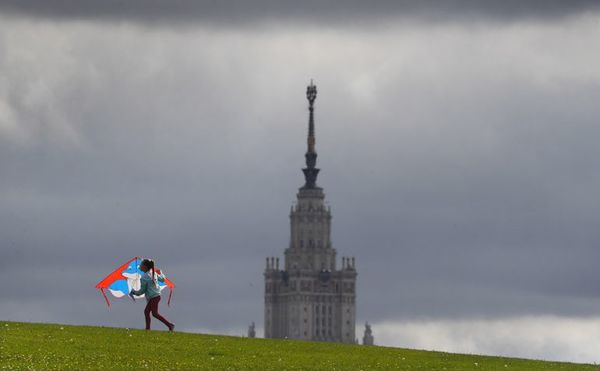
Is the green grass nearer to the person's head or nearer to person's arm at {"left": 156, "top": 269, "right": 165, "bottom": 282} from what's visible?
person's arm at {"left": 156, "top": 269, "right": 165, "bottom": 282}

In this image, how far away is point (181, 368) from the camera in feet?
281

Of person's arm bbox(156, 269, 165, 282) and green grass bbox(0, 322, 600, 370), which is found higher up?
person's arm bbox(156, 269, 165, 282)

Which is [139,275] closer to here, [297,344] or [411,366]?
[297,344]

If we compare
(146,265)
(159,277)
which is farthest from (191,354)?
(159,277)

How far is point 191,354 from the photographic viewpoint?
90.5m

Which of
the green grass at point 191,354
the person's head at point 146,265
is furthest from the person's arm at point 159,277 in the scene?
the green grass at point 191,354

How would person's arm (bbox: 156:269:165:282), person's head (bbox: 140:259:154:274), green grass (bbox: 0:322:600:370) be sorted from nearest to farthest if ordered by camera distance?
green grass (bbox: 0:322:600:370), person's head (bbox: 140:259:154:274), person's arm (bbox: 156:269:165:282)

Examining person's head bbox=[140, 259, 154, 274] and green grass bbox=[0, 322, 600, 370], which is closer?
green grass bbox=[0, 322, 600, 370]

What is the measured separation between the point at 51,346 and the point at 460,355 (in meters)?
19.7

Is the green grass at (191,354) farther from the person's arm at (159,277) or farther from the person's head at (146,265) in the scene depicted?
the person's head at (146,265)

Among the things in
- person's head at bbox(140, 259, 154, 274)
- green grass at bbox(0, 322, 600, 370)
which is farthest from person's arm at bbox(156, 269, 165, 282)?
green grass at bbox(0, 322, 600, 370)

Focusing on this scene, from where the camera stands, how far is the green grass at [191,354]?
86562mm

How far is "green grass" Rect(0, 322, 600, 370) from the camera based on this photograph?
86.6 m

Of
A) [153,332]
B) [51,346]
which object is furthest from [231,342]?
[51,346]
